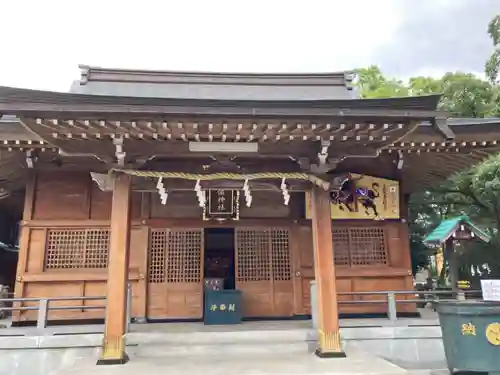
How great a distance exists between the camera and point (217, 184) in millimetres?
5934

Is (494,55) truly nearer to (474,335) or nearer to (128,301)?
(474,335)

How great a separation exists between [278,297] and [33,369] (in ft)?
13.1

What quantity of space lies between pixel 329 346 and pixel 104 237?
170 inches

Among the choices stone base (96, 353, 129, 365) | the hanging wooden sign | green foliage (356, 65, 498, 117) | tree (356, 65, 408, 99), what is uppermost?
tree (356, 65, 408, 99)

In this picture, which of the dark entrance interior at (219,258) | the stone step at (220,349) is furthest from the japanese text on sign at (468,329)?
the dark entrance interior at (219,258)

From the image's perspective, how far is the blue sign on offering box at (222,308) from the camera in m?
7.01

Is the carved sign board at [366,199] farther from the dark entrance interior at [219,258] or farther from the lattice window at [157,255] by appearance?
the dark entrance interior at [219,258]

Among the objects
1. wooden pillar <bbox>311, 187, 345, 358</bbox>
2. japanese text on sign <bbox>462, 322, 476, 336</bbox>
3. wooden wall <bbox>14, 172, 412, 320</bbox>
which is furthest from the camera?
wooden wall <bbox>14, 172, 412, 320</bbox>

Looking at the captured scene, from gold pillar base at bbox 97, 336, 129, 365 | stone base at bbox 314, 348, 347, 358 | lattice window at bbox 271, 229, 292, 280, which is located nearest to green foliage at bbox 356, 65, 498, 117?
lattice window at bbox 271, 229, 292, 280

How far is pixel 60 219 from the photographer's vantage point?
7.19 m

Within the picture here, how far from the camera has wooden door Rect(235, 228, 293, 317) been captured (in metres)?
7.41

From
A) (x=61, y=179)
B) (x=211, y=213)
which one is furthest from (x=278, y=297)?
(x=61, y=179)

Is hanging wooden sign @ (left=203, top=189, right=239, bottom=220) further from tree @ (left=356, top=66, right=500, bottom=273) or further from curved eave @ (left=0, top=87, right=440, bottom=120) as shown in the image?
tree @ (left=356, top=66, right=500, bottom=273)

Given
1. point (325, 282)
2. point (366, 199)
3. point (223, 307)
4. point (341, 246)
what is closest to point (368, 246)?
point (341, 246)
